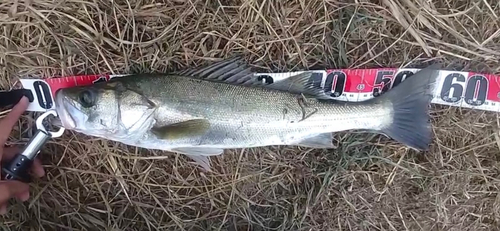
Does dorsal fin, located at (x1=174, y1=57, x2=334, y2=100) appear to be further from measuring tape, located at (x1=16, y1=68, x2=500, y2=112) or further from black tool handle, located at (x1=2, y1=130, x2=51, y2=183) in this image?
black tool handle, located at (x1=2, y1=130, x2=51, y2=183)

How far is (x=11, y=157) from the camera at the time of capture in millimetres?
2463

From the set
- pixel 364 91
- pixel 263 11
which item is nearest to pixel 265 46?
pixel 263 11

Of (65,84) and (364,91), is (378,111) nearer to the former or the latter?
(364,91)

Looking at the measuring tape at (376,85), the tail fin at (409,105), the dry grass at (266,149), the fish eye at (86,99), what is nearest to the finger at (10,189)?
the dry grass at (266,149)

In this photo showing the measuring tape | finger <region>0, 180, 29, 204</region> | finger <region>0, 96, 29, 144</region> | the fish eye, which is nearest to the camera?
the fish eye

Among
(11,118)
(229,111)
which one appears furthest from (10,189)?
(229,111)

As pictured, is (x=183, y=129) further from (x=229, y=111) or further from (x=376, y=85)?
(x=376, y=85)

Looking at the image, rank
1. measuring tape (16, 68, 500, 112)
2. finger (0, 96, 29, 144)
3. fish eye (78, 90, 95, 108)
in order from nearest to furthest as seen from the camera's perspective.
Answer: fish eye (78, 90, 95, 108) < finger (0, 96, 29, 144) < measuring tape (16, 68, 500, 112)

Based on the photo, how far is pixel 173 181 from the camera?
2.63 m

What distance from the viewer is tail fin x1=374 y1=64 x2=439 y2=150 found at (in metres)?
2.36

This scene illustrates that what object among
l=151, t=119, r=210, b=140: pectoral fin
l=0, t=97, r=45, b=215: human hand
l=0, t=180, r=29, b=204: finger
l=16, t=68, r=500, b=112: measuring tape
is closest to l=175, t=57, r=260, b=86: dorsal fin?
l=16, t=68, r=500, b=112: measuring tape

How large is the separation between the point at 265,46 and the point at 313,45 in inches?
9.5

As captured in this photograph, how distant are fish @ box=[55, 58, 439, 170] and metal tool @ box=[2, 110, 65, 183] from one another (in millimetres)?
252

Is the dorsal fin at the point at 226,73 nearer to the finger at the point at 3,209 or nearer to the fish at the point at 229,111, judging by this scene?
the fish at the point at 229,111
